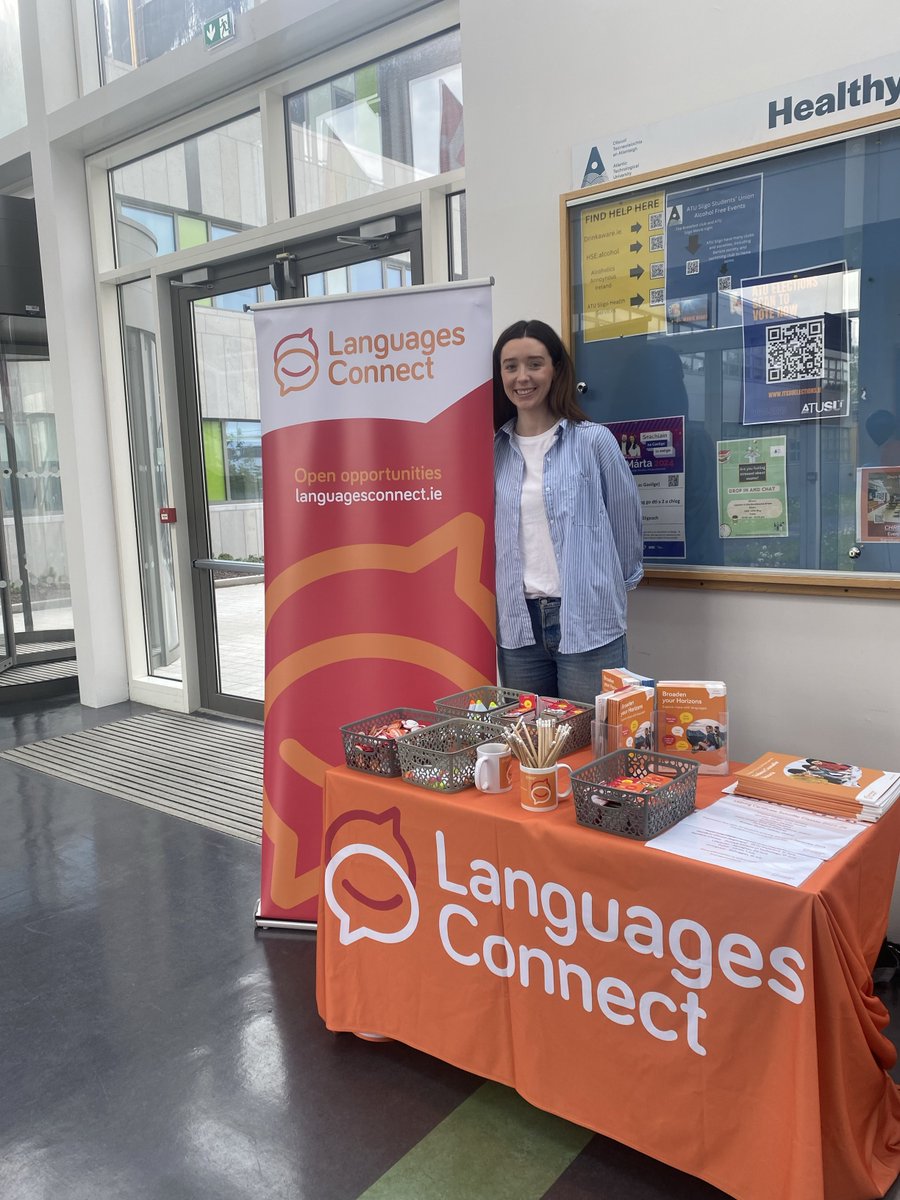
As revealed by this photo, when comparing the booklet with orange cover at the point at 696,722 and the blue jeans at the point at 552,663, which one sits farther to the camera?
the blue jeans at the point at 552,663

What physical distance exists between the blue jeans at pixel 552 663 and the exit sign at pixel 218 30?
→ 3.13 metres

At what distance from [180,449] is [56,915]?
Result: 277 cm

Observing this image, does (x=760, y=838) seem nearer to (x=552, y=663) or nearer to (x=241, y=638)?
(x=552, y=663)

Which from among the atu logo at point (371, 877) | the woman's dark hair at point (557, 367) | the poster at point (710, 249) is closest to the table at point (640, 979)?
the atu logo at point (371, 877)

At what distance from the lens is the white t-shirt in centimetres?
239

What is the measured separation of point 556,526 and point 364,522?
55 centimetres

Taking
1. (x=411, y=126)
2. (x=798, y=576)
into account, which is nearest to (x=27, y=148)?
(x=411, y=126)

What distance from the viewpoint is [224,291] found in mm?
4582

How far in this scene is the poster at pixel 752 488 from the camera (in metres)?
2.41

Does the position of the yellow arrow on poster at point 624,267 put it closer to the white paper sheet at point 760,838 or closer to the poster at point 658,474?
the poster at point 658,474

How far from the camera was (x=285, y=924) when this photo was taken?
2680 mm

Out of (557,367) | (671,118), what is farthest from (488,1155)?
(671,118)

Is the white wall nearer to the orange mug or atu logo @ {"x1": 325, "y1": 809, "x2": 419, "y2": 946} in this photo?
the orange mug

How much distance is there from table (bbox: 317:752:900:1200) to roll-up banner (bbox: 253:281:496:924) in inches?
24.0
